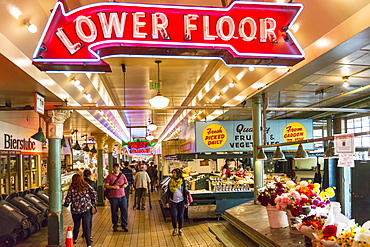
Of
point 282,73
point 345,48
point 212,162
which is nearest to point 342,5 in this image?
point 345,48

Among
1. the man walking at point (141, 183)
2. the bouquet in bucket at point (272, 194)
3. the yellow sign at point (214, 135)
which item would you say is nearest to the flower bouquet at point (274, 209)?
the bouquet in bucket at point (272, 194)

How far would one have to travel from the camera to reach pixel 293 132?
10.2m

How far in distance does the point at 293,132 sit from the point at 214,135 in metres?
2.25

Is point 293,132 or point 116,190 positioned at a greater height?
point 293,132

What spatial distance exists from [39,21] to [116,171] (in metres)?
5.55

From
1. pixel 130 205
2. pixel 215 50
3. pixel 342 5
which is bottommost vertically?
pixel 130 205

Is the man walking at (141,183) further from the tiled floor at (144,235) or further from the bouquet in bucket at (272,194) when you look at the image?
the bouquet in bucket at (272,194)

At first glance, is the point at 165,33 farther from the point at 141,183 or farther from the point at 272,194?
the point at 141,183

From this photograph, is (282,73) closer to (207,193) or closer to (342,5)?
(342,5)

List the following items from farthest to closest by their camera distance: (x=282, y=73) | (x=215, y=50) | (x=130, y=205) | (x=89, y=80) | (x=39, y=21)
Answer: (x=130, y=205) → (x=89, y=80) → (x=282, y=73) → (x=39, y=21) → (x=215, y=50)

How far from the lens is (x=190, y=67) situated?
26.6ft

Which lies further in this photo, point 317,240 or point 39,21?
point 39,21

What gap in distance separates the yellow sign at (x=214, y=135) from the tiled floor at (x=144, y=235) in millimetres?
2397

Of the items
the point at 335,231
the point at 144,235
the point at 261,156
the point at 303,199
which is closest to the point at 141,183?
the point at 144,235
